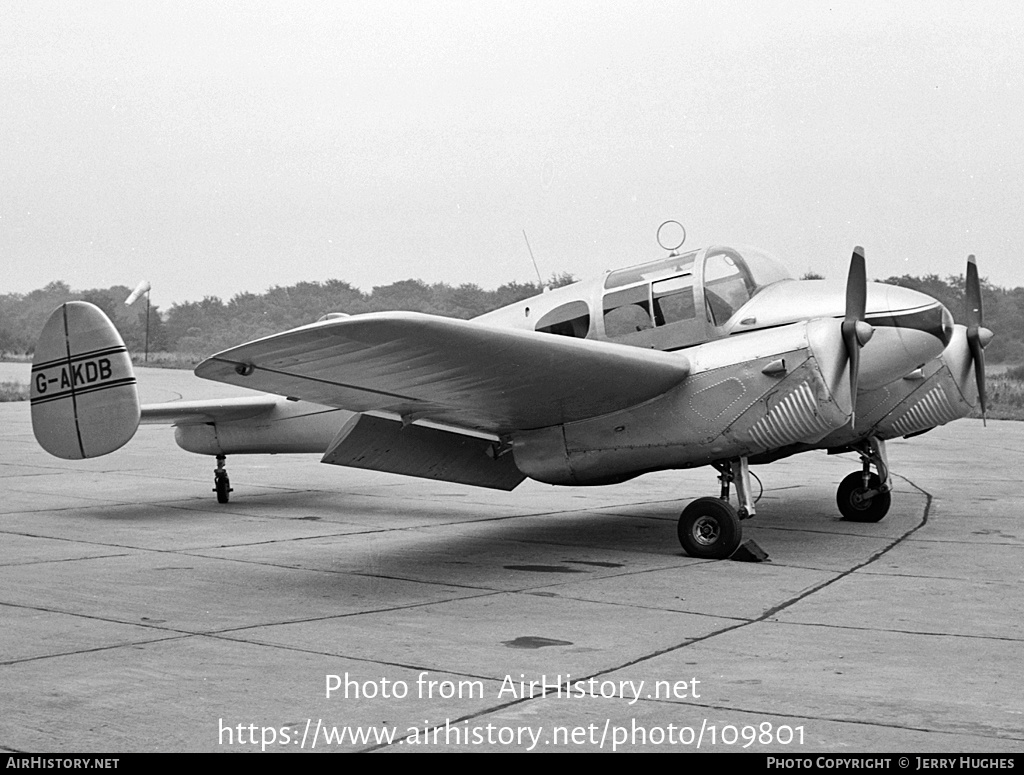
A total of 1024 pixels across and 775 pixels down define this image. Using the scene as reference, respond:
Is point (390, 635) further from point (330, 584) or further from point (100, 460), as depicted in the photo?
point (100, 460)

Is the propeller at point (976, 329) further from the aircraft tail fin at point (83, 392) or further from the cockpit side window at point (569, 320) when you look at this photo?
the aircraft tail fin at point (83, 392)

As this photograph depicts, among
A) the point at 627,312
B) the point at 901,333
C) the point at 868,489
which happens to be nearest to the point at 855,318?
the point at 901,333

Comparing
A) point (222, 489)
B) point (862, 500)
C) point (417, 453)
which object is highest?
point (417, 453)

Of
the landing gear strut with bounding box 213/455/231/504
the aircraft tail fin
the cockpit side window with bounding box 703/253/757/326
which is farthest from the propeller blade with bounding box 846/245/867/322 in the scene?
the landing gear strut with bounding box 213/455/231/504

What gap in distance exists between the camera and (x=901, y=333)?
29.1 feet

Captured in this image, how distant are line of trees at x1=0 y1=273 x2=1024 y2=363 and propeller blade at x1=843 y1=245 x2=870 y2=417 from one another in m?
35.5

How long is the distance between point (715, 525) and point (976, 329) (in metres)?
3.65

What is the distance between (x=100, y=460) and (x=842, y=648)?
14.1 metres

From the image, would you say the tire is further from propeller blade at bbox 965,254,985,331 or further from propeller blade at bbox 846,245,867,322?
propeller blade at bbox 965,254,985,331

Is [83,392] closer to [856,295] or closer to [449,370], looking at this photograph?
[449,370]

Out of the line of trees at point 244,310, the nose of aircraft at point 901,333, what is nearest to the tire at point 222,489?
the nose of aircraft at point 901,333

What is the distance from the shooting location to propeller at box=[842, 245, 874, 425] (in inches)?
326

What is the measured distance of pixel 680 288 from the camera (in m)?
9.41
